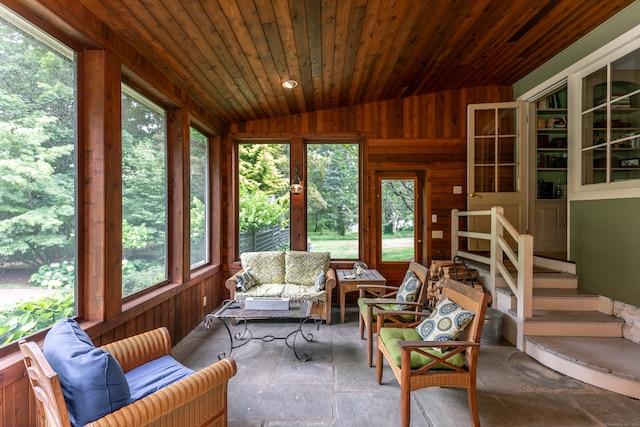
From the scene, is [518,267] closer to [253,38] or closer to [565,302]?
[565,302]

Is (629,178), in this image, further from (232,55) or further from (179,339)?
(179,339)

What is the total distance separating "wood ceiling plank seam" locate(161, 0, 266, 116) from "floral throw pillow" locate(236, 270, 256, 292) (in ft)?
7.46

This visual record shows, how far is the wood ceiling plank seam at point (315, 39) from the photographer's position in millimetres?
2165

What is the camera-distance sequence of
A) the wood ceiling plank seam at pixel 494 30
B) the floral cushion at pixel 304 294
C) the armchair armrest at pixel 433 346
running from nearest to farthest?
the armchair armrest at pixel 433 346
the wood ceiling plank seam at pixel 494 30
the floral cushion at pixel 304 294

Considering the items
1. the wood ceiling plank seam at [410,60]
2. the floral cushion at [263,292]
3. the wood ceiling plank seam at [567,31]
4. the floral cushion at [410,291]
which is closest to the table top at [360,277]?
the floral cushion at [410,291]

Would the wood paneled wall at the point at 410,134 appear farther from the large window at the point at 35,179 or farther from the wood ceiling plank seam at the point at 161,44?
the large window at the point at 35,179

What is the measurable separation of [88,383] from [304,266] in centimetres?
304

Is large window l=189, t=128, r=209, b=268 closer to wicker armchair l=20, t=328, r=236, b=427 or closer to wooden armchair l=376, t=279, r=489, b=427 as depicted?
wicker armchair l=20, t=328, r=236, b=427

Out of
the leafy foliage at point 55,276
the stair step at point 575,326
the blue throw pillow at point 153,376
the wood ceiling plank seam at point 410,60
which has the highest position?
the wood ceiling plank seam at point 410,60

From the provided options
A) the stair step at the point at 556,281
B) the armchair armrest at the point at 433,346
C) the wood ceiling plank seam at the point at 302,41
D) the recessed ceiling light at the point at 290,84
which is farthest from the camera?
the recessed ceiling light at the point at 290,84

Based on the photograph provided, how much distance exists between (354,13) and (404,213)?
118 inches

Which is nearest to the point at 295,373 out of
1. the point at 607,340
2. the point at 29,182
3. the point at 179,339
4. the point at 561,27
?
the point at 179,339

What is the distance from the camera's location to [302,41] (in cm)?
259

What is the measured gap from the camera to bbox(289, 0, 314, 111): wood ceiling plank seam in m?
2.16
